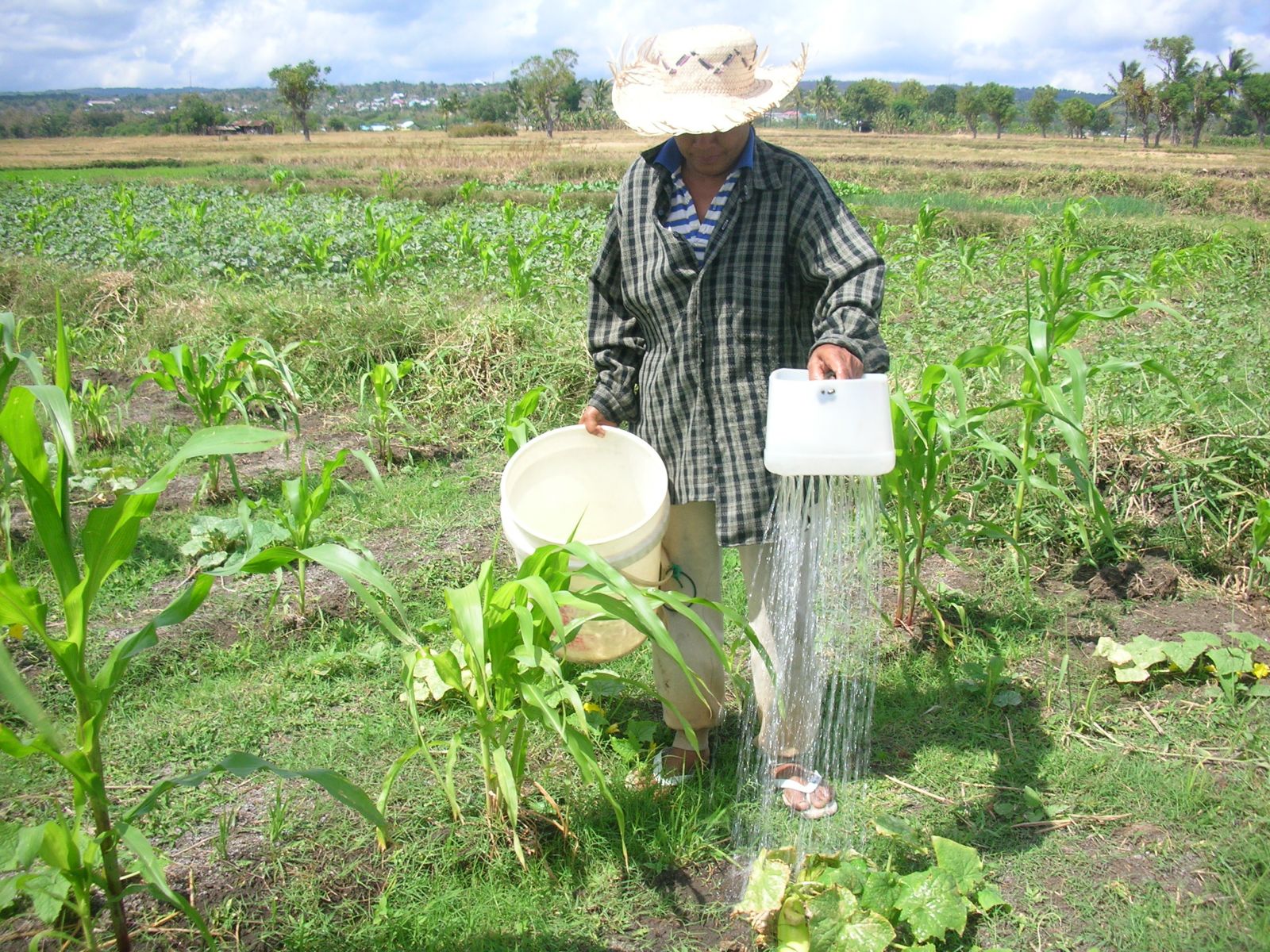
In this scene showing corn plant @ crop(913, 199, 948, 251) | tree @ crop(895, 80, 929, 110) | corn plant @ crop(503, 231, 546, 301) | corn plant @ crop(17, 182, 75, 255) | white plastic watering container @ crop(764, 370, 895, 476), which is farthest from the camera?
tree @ crop(895, 80, 929, 110)

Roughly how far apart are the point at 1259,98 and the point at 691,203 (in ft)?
189

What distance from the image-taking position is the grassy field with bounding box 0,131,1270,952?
5.23ft

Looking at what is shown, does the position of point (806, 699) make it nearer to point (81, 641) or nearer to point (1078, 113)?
point (81, 641)

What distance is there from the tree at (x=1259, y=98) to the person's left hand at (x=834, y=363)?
53.7 meters

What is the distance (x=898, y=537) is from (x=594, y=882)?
46.4 inches

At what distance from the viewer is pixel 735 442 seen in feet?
5.70

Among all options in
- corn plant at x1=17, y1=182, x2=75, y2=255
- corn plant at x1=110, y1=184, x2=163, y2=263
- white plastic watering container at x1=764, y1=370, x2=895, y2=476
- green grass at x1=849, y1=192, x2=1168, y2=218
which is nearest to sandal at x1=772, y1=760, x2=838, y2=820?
white plastic watering container at x1=764, y1=370, x2=895, y2=476

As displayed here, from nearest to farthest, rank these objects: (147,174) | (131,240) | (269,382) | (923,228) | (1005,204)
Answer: (269,382) → (131,240) → (923,228) → (1005,204) → (147,174)

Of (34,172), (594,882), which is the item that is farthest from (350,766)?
(34,172)

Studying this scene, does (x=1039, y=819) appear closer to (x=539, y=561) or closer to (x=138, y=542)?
(x=539, y=561)

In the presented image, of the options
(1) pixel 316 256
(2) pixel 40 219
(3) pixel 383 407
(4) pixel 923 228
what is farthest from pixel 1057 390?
(2) pixel 40 219

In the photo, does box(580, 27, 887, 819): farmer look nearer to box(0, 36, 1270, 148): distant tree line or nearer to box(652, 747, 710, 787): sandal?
box(652, 747, 710, 787): sandal

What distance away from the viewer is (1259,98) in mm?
45094

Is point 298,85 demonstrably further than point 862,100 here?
No
